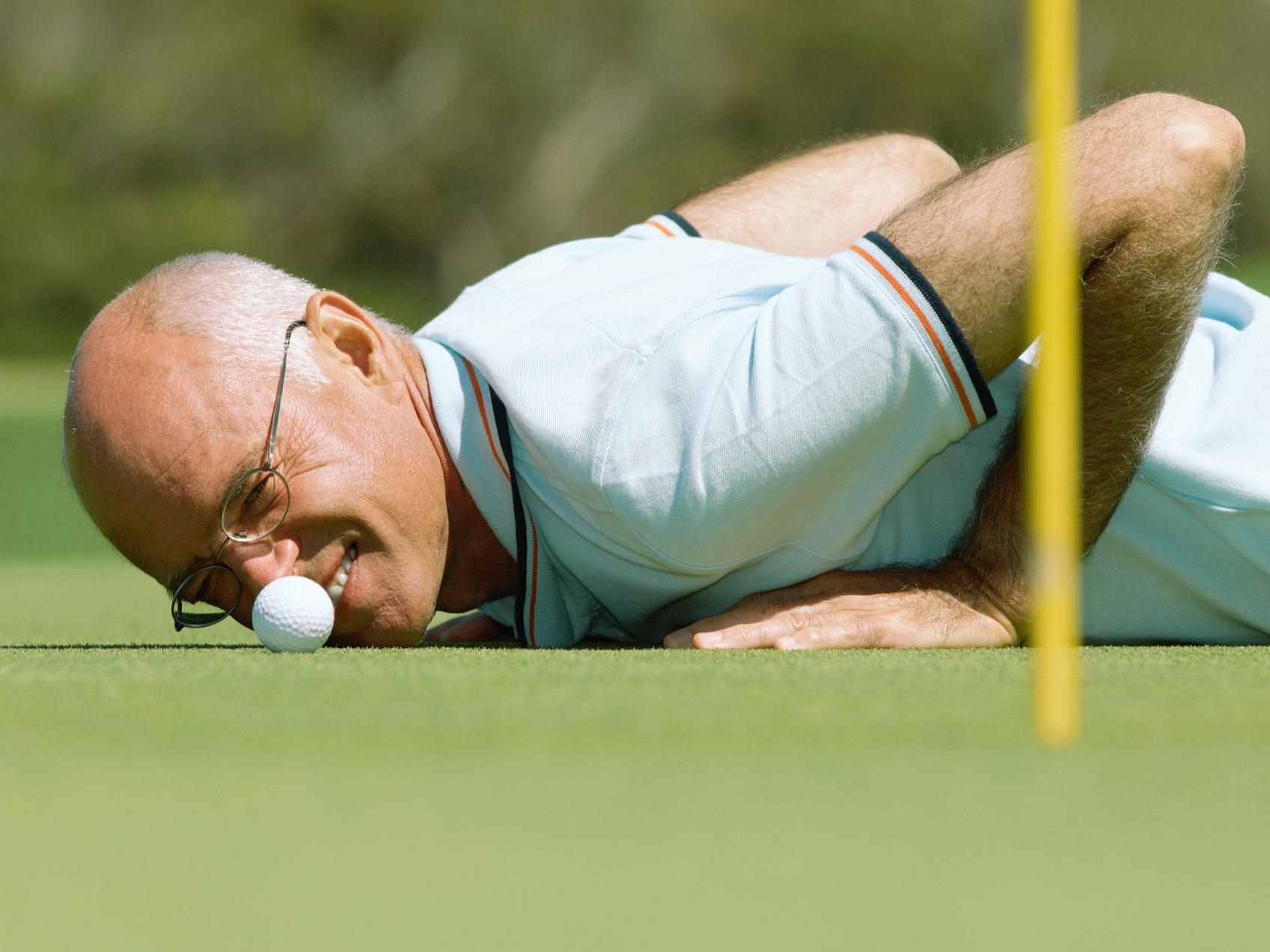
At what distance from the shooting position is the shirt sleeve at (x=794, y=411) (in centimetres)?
228

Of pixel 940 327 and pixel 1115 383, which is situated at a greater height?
pixel 940 327

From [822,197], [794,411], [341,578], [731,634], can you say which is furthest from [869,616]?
[822,197]

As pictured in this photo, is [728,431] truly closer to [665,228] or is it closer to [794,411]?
[794,411]

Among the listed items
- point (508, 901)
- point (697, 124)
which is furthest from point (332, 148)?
point (508, 901)

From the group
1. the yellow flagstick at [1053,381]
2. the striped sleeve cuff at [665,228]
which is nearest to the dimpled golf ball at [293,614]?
the striped sleeve cuff at [665,228]

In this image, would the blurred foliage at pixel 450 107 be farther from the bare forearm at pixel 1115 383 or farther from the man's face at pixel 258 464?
the bare forearm at pixel 1115 383

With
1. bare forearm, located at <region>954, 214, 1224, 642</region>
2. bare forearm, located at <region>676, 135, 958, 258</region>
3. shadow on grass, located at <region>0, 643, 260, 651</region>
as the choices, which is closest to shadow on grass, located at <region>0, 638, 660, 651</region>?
shadow on grass, located at <region>0, 643, 260, 651</region>

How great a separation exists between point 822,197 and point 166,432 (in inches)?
67.7

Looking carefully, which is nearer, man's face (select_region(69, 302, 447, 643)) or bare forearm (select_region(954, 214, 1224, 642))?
bare forearm (select_region(954, 214, 1224, 642))

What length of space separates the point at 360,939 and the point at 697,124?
27.7m

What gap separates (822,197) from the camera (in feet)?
12.1

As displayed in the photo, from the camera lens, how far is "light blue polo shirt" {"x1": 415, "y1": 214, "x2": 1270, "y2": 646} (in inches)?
91.1

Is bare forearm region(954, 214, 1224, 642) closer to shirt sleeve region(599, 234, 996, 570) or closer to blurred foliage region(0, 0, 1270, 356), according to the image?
shirt sleeve region(599, 234, 996, 570)

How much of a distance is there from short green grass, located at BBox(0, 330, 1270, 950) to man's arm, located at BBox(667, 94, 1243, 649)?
40 centimetres
